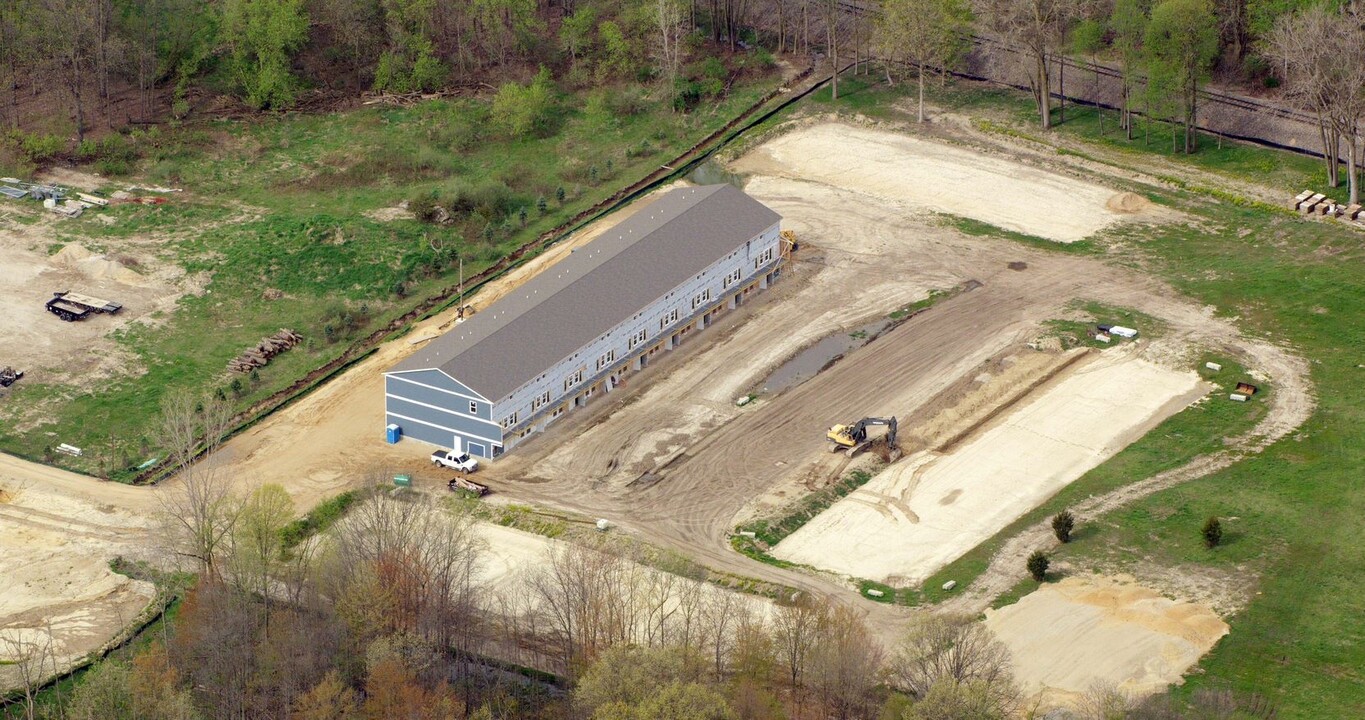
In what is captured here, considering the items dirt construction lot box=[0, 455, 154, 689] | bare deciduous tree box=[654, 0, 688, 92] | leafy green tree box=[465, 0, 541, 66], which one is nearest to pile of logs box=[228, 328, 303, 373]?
dirt construction lot box=[0, 455, 154, 689]

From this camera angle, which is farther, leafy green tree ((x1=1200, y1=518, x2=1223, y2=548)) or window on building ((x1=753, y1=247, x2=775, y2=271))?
window on building ((x1=753, y1=247, x2=775, y2=271))

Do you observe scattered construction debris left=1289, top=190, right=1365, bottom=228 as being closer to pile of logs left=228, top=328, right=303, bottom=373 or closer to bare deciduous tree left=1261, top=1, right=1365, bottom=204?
bare deciduous tree left=1261, top=1, right=1365, bottom=204

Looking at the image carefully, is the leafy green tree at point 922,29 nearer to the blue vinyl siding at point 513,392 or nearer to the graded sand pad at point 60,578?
the blue vinyl siding at point 513,392

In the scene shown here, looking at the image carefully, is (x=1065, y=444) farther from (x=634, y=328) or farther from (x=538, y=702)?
(x=538, y=702)

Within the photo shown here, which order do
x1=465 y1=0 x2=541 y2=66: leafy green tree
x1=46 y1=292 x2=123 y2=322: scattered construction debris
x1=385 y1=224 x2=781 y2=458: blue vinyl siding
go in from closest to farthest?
x1=385 y1=224 x2=781 y2=458: blue vinyl siding
x1=46 y1=292 x2=123 y2=322: scattered construction debris
x1=465 y1=0 x2=541 y2=66: leafy green tree

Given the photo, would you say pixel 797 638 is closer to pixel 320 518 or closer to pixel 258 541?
pixel 258 541

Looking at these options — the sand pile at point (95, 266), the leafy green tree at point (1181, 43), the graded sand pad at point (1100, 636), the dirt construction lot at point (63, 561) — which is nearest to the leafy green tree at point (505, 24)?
the sand pile at point (95, 266)

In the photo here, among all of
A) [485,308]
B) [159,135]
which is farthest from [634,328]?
[159,135]
